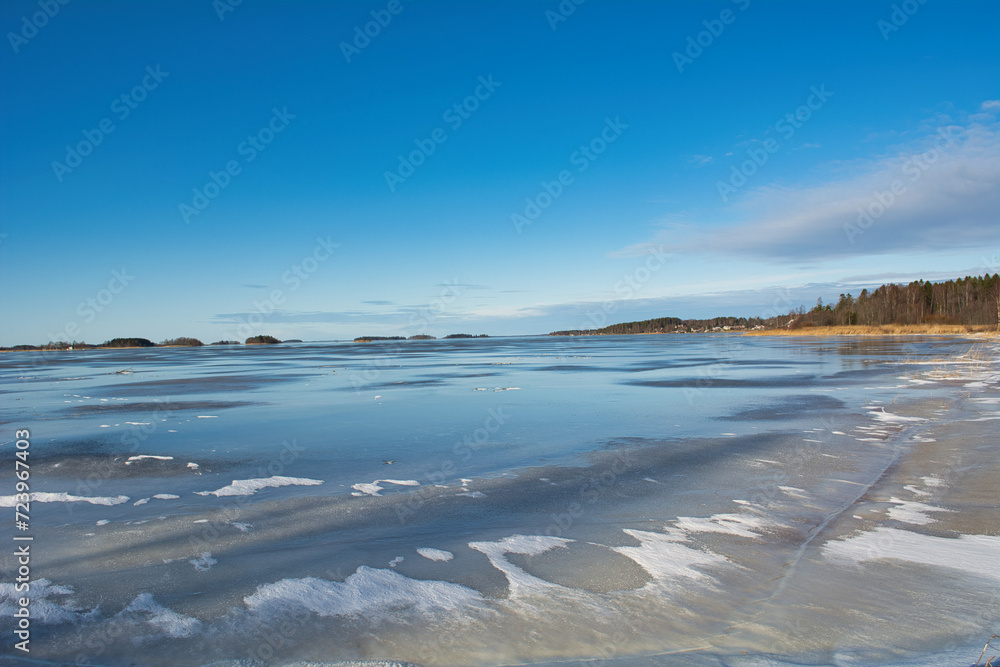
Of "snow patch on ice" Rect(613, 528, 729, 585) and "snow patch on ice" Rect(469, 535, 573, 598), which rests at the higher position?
"snow patch on ice" Rect(469, 535, 573, 598)

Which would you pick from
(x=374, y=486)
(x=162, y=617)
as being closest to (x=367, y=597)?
(x=162, y=617)

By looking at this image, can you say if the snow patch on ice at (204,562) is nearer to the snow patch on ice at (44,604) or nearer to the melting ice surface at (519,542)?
the melting ice surface at (519,542)

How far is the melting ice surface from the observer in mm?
3336

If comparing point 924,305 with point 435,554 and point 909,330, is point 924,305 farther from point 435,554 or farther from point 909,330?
point 435,554

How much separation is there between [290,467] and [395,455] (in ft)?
4.88

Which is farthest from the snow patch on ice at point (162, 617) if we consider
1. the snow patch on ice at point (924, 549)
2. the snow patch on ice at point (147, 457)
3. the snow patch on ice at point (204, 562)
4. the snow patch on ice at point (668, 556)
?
the snow patch on ice at point (147, 457)

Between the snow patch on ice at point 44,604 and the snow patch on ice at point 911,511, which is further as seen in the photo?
the snow patch on ice at point 911,511

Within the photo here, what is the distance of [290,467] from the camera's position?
7.73m

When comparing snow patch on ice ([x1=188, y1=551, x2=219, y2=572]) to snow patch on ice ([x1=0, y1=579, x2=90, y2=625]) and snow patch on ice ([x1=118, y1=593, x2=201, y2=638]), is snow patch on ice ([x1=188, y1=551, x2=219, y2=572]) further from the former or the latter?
snow patch on ice ([x1=0, y1=579, x2=90, y2=625])

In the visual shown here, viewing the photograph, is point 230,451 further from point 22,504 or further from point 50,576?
point 50,576

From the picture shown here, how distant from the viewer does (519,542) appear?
490 cm

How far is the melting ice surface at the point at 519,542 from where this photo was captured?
3336 millimetres

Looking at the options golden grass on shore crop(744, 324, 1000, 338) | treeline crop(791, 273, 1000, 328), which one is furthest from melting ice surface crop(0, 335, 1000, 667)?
treeline crop(791, 273, 1000, 328)

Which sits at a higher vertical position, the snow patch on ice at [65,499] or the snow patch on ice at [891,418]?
the snow patch on ice at [65,499]
